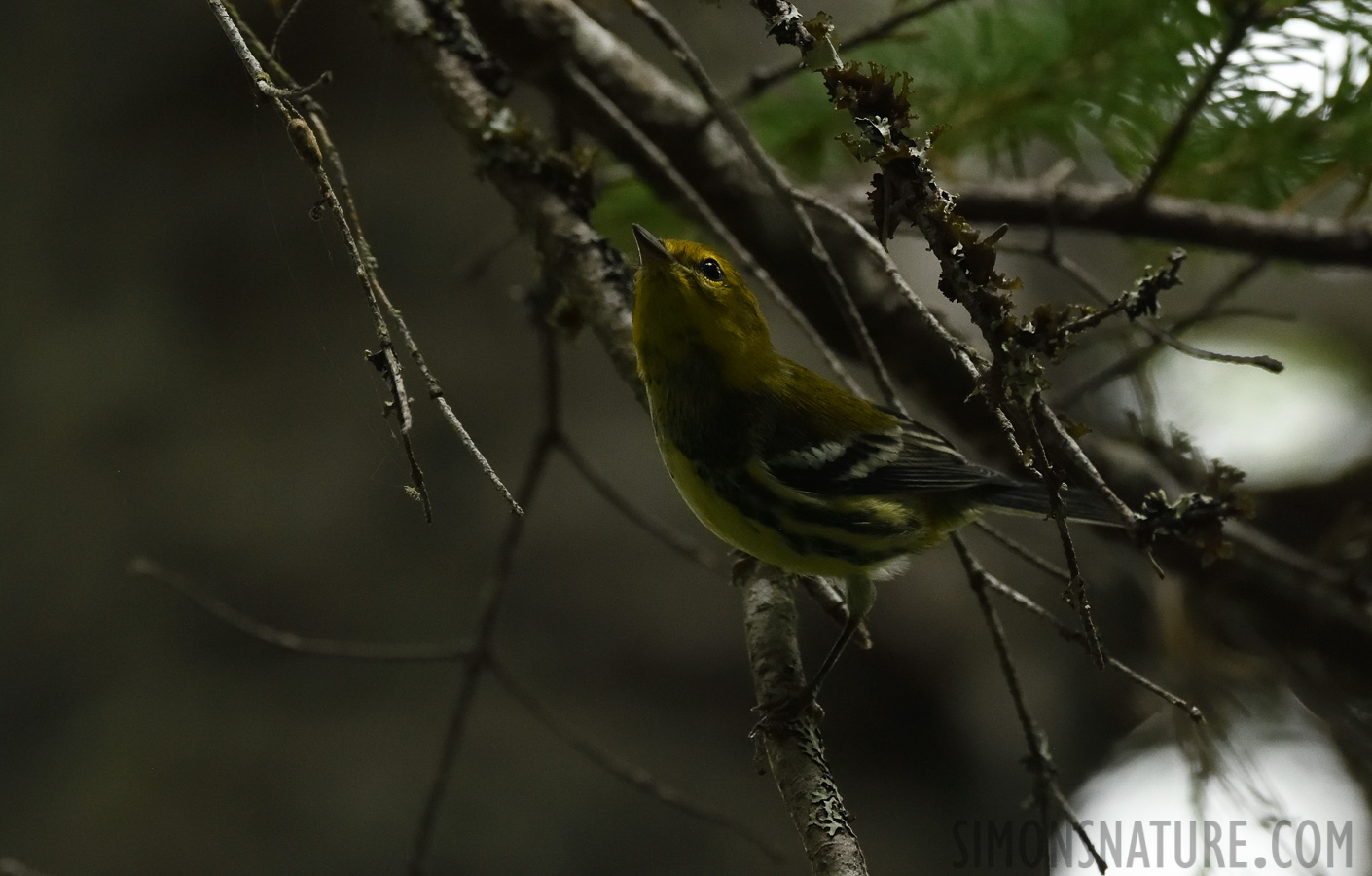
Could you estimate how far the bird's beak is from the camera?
144cm

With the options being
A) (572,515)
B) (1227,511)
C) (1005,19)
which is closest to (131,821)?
(572,515)

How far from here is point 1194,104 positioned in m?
1.33

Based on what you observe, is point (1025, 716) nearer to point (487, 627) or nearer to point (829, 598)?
point (829, 598)

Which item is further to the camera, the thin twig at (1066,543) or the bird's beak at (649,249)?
the bird's beak at (649,249)

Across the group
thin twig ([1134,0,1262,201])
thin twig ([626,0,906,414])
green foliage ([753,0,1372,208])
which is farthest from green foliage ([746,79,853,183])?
thin twig ([626,0,906,414])

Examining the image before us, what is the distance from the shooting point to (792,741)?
1.13 metres

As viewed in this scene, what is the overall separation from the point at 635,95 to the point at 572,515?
91 centimetres

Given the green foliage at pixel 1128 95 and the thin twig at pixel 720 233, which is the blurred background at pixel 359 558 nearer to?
the green foliage at pixel 1128 95

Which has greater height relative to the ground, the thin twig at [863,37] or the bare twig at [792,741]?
the thin twig at [863,37]

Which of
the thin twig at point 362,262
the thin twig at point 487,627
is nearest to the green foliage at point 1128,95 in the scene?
the thin twig at point 487,627

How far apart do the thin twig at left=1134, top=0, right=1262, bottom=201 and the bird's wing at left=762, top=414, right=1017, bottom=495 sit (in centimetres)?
50

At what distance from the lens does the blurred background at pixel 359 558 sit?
6.43 ft

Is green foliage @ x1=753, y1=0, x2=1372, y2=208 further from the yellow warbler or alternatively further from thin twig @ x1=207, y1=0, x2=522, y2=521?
thin twig @ x1=207, y1=0, x2=522, y2=521

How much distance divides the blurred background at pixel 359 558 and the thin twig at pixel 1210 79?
448 mm
